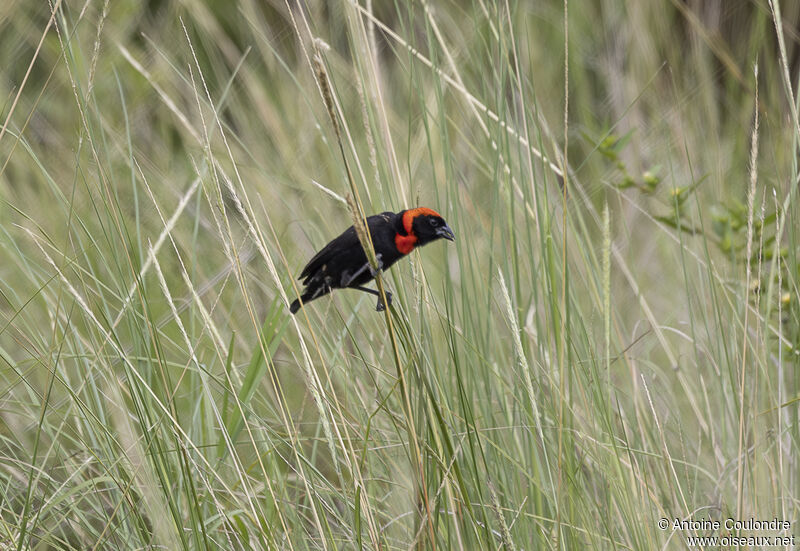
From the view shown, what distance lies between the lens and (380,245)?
173 centimetres

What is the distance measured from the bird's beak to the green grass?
0.14ft

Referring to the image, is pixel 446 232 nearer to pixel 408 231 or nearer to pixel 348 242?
pixel 408 231

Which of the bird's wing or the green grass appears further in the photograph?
the bird's wing

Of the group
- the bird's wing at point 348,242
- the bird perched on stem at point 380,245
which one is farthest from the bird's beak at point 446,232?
the bird's wing at point 348,242

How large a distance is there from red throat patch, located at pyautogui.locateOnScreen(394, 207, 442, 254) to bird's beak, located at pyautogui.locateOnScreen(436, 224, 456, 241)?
0.05m

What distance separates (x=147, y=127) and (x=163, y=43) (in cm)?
Result: 42

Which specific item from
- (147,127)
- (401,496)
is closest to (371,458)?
(401,496)

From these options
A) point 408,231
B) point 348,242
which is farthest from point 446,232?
point 348,242

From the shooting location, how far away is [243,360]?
8.03ft

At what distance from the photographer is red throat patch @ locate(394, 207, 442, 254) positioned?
1.72m

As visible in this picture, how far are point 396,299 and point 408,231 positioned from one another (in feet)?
0.54

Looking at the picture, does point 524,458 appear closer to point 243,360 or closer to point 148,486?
point 148,486

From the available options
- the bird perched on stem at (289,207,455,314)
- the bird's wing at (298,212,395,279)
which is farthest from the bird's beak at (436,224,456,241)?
the bird's wing at (298,212,395,279)

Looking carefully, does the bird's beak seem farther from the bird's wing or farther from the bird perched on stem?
the bird's wing
